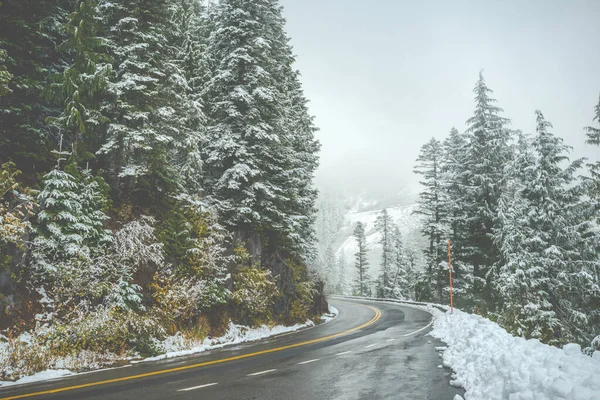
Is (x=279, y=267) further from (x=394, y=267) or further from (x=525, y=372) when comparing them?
(x=394, y=267)

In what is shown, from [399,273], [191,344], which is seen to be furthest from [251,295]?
[399,273]

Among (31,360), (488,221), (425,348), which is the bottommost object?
(425,348)

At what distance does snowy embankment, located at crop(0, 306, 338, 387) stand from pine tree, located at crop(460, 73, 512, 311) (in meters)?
15.8

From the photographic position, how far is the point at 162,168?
15.5 meters

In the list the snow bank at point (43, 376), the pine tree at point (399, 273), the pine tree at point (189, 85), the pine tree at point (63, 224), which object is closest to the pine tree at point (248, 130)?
the pine tree at point (189, 85)

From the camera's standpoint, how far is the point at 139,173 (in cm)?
1418

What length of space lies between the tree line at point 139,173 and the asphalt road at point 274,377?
2577 mm

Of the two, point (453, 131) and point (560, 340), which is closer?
point (560, 340)

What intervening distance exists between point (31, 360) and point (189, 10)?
21.8 m

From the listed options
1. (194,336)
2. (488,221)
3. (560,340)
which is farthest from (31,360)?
(488,221)

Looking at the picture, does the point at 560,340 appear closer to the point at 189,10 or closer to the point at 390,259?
the point at 189,10

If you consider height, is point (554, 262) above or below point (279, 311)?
above

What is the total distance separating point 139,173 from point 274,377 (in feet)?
31.4

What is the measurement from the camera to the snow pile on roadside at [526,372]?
4.57 meters
